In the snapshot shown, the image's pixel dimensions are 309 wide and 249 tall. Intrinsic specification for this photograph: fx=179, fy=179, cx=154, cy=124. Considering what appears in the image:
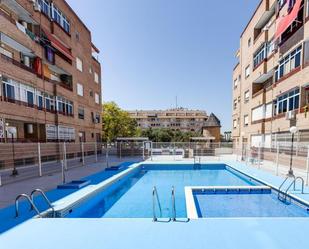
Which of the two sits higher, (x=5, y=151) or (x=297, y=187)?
(x=5, y=151)

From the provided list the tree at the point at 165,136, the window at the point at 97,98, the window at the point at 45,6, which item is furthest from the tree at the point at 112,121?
the window at the point at 45,6

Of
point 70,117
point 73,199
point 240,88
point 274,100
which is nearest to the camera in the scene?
point 73,199

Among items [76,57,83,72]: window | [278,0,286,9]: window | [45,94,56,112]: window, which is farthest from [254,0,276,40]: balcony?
[45,94,56,112]: window

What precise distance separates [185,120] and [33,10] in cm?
7194

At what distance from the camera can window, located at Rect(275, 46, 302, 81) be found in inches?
527

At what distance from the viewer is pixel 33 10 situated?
14.5 meters

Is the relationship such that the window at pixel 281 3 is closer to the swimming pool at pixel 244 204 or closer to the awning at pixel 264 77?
the awning at pixel 264 77

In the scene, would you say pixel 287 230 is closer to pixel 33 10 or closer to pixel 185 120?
pixel 33 10

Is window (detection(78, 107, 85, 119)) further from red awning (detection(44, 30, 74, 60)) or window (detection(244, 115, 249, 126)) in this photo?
window (detection(244, 115, 249, 126))

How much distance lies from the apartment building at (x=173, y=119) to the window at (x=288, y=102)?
6396cm

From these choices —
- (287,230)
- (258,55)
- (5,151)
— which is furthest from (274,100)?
(5,151)

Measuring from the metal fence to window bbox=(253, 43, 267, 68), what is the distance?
368 inches

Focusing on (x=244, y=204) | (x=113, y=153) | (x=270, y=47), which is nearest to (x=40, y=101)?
(x=113, y=153)

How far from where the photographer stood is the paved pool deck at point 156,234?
11.2ft
